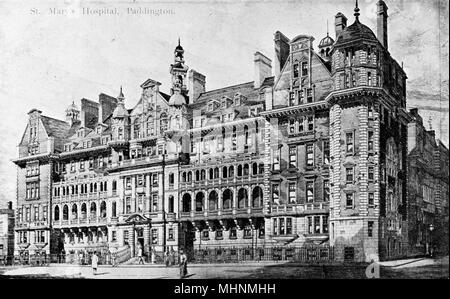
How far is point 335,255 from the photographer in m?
11.2

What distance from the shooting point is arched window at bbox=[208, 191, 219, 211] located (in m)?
12.5

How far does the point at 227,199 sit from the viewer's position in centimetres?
1238

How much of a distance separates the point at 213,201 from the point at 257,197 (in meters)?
0.96

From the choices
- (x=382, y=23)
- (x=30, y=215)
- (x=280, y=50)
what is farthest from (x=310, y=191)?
(x=30, y=215)

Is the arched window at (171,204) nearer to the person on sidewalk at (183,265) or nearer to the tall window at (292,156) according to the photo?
the person on sidewalk at (183,265)

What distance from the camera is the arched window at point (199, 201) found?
12539 mm

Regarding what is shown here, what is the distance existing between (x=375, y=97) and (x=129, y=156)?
5.33m

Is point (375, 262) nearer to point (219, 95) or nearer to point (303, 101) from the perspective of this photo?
point (303, 101)

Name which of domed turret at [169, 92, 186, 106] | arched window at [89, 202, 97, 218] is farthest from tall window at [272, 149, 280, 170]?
arched window at [89, 202, 97, 218]

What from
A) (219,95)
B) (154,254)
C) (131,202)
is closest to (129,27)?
(219,95)

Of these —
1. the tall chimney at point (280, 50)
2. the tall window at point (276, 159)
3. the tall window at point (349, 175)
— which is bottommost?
the tall window at point (349, 175)

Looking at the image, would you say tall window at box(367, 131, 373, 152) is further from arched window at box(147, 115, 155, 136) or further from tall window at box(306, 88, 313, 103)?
arched window at box(147, 115, 155, 136)

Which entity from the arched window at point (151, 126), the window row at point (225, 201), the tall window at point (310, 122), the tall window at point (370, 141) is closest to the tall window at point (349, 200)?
the tall window at point (370, 141)

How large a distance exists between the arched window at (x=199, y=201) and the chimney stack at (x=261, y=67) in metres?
2.52
